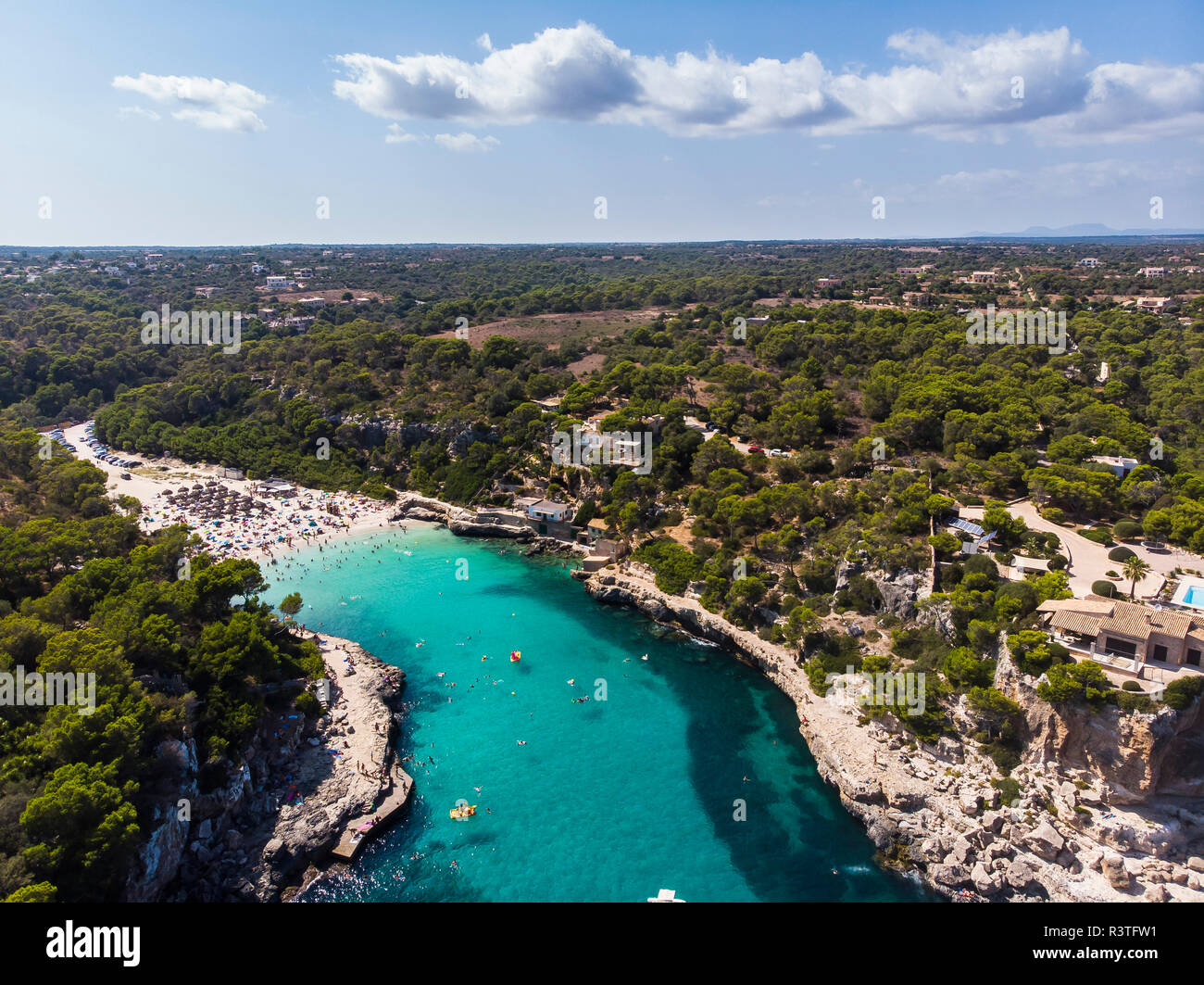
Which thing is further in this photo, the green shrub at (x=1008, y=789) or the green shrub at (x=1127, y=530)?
the green shrub at (x=1127, y=530)

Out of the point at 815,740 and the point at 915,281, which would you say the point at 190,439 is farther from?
the point at 915,281

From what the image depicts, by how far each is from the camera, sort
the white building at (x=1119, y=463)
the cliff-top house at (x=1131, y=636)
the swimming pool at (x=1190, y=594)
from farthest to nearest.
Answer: the white building at (x=1119, y=463) → the swimming pool at (x=1190, y=594) → the cliff-top house at (x=1131, y=636)

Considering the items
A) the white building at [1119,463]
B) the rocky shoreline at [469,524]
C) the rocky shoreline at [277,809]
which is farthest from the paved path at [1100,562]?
the rocky shoreline at [277,809]

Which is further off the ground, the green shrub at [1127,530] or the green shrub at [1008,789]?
the green shrub at [1127,530]

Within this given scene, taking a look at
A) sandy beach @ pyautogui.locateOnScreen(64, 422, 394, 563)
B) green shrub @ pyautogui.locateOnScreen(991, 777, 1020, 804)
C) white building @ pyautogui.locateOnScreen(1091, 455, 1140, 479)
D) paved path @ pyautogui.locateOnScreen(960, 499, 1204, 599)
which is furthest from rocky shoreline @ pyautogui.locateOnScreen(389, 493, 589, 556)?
white building @ pyautogui.locateOnScreen(1091, 455, 1140, 479)

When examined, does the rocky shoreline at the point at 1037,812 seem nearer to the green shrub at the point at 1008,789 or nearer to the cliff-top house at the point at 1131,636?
the green shrub at the point at 1008,789

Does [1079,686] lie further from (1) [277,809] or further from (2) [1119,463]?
(1) [277,809]

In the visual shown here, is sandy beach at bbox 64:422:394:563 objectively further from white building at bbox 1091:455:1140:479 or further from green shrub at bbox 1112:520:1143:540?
white building at bbox 1091:455:1140:479

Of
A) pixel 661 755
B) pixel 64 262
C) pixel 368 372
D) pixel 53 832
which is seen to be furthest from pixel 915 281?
pixel 64 262
